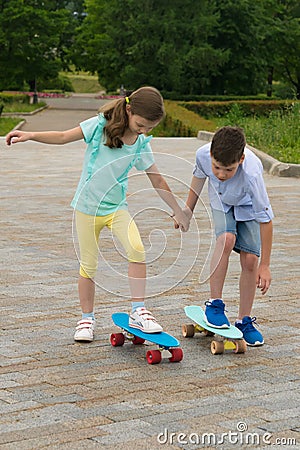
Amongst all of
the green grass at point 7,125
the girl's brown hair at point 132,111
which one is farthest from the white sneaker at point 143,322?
the green grass at point 7,125

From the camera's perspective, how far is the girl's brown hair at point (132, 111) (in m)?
4.92

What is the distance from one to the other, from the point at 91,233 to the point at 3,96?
42.4 m

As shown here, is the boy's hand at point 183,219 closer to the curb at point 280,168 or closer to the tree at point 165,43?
the curb at point 280,168

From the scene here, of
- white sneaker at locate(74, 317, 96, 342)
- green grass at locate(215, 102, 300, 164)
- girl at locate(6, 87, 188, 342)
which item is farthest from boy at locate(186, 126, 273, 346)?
green grass at locate(215, 102, 300, 164)

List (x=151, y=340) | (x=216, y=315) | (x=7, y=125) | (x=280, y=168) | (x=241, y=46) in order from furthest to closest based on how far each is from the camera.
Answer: (x=241, y=46), (x=7, y=125), (x=280, y=168), (x=216, y=315), (x=151, y=340)

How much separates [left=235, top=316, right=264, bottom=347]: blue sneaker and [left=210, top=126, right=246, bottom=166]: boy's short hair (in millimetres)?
975

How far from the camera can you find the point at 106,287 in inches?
209

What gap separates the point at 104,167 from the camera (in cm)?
511

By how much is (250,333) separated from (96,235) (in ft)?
3.29

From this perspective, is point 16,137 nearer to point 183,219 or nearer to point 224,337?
point 183,219

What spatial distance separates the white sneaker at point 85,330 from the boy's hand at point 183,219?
726 millimetres

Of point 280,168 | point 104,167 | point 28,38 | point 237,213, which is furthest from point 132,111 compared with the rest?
point 28,38

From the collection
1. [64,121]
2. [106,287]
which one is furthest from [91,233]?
[64,121]

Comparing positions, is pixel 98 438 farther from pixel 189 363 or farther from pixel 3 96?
pixel 3 96
